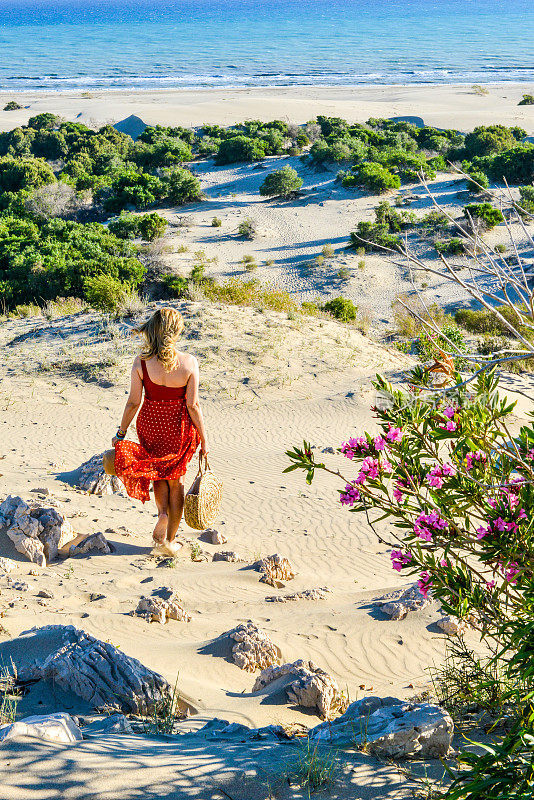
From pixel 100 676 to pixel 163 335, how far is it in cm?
223

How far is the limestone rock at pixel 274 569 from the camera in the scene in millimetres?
5207

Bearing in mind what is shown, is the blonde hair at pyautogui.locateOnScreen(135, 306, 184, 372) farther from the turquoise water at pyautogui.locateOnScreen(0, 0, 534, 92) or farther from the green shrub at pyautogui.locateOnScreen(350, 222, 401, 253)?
the turquoise water at pyautogui.locateOnScreen(0, 0, 534, 92)

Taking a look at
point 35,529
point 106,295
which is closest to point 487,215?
point 106,295

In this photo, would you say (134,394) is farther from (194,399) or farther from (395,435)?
(395,435)

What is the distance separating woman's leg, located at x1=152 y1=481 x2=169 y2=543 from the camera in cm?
513

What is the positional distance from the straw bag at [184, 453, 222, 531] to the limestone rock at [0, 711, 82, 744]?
7.37 ft

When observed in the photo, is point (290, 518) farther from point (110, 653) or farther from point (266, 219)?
point (266, 219)

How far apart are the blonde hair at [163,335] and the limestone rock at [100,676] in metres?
1.97

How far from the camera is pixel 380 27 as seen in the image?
121125mm

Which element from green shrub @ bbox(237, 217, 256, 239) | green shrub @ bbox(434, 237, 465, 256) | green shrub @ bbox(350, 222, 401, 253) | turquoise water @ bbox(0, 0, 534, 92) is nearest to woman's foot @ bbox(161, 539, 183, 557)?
green shrub @ bbox(434, 237, 465, 256)

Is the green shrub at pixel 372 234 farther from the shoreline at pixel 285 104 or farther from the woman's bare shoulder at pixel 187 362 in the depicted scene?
the shoreline at pixel 285 104

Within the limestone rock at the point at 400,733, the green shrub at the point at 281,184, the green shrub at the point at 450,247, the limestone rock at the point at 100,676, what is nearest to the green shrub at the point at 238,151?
the green shrub at the point at 281,184

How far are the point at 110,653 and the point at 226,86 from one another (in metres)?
68.3

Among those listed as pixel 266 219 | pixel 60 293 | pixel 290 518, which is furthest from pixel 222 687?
pixel 266 219
